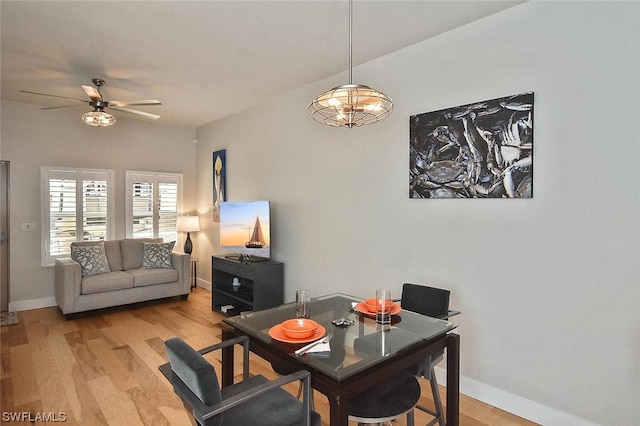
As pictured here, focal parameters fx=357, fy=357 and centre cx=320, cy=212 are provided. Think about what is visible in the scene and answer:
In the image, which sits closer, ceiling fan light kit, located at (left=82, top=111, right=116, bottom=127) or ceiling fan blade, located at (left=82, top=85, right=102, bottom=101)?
ceiling fan blade, located at (left=82, top=85, right=102, bottom=101)

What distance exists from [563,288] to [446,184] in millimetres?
1031

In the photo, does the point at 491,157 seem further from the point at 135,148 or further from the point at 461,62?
the point at 135,148

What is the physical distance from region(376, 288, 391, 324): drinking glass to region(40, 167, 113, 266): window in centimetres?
489

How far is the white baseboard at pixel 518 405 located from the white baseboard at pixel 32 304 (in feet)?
17.5

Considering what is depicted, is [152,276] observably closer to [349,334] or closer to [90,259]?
[90,259]

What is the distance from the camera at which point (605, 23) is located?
6.77ft

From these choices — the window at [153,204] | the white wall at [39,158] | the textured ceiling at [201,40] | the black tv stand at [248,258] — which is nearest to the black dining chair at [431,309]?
the textured ceiling at [201,40]

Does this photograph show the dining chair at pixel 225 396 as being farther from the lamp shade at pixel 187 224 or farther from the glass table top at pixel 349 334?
the lamp shade at pixel 187 224

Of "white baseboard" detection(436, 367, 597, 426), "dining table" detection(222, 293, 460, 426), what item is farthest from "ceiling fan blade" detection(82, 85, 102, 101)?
"white baseboard" detection(436, 367, 597, 426)

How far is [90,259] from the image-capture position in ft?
15.1

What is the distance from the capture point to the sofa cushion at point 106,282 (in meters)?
4.42

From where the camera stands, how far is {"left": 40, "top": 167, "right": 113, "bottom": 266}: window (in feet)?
16.1

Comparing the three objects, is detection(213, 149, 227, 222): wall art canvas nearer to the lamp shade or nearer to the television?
the lamp shade

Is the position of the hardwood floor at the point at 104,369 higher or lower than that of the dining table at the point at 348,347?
lower
